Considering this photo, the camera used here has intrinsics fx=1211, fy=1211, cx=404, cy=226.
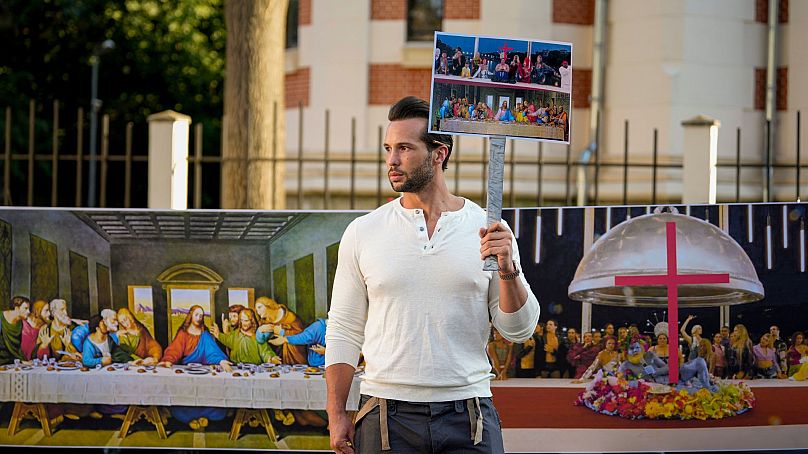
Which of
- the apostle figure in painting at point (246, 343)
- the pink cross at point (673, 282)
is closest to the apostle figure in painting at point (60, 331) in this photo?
the apostle figure in painting at point (246, 343)

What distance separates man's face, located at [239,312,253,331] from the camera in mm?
6715

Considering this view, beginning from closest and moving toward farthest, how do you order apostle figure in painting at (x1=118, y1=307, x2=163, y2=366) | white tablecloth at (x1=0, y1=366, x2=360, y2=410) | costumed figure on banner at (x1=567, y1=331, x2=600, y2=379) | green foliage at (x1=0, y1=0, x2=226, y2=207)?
costumed figure on banner at (x1=567, y1=331, x2=600, y2=379)
white tablecloth at (x1=0, y1=366, x2=360, y2=410)
apostle figure in painting at (x1=118, y1=307, x2=163, y2=366)
green foliage at (x1=0, y1=0, x2=226, y2=207)

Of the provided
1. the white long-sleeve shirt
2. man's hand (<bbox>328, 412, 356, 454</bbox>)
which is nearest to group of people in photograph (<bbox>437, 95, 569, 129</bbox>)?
the white long-sleeve shirt

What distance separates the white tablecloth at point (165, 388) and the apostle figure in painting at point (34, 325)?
11 cm

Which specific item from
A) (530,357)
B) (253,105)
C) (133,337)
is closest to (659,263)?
(530,357)

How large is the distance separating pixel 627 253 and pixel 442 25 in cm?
1074

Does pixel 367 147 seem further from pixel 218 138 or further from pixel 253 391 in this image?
pixel 218 138

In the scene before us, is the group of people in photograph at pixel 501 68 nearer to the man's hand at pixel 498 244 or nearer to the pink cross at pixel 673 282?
the man's hand at pixel 498 244

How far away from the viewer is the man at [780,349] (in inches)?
256

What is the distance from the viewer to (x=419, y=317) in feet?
13.5

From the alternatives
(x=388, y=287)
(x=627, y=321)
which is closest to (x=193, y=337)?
(x=627, y=321)

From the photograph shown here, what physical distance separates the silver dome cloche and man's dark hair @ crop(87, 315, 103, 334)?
2.63 m

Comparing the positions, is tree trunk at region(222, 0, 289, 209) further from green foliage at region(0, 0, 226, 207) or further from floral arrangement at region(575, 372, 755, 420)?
green foliage at region(0, 0, 226, 207)

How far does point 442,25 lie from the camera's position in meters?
16.8
